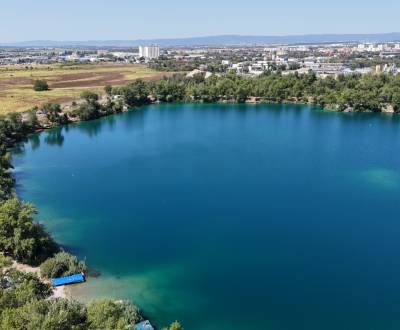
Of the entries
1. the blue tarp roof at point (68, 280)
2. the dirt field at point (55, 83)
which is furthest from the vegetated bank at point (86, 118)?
the dirt field at point (55, 83)

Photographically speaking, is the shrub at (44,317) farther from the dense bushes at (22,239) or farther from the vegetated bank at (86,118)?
the dense bushes at (22,239)

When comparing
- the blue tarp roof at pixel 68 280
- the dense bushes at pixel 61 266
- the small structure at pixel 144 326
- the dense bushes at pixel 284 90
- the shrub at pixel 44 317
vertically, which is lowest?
the small structure at pixel 144 326

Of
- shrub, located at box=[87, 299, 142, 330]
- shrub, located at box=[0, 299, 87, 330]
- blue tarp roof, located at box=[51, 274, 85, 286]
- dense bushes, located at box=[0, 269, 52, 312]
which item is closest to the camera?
shrub, located at box=[0, 299, 87, 330]

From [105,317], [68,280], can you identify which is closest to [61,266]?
[68,280]

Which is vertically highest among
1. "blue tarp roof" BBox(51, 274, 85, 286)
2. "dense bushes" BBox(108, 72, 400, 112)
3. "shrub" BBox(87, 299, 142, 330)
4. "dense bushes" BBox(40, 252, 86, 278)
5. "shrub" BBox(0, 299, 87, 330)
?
"dense bushes" BBox(108, 72, 400, 112)

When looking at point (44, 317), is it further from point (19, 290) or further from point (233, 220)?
point (233, 220)

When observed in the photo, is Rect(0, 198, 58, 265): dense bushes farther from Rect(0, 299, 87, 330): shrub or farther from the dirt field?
the dirt field

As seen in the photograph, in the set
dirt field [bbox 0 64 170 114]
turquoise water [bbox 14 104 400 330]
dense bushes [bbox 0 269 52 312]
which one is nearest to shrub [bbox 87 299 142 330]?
dense bushes [bbox 0 269 52 312]
